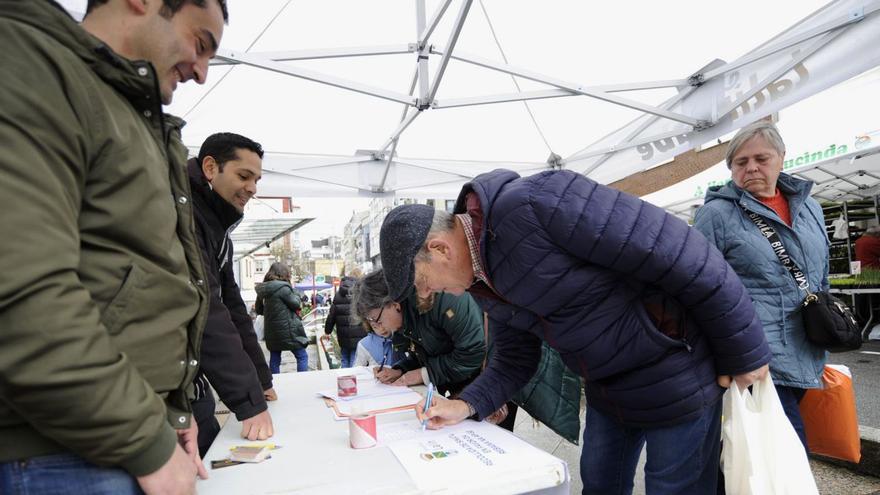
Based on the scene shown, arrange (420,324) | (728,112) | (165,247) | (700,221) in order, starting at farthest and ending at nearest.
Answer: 1. (728,112)
2. (420,324)
3. (700,221)
4. (165,247)

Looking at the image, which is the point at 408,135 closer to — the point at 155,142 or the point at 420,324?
the point at 420,324

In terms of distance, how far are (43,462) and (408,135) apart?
4516 mm

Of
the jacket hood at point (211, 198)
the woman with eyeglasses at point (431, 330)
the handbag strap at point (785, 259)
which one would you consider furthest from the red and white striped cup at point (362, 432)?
the handbag strap at point (785, 259)

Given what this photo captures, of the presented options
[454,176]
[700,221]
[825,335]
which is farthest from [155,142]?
[454,176]

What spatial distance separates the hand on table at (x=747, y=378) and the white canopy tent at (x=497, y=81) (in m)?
2.11

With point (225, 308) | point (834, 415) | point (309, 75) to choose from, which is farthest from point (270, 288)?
point (834, 415)

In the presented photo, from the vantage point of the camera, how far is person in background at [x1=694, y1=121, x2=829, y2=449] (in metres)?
1.95

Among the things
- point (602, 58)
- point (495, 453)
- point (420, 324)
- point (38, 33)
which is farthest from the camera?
point (602, 58)

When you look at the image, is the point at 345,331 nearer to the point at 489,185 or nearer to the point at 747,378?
the point at 489,185

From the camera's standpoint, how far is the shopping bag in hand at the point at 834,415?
207 cm

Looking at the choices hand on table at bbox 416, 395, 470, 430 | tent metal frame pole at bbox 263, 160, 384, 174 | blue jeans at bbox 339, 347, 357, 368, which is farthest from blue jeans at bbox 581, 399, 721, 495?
blue jeans at bbox 339, 347, 357, 368

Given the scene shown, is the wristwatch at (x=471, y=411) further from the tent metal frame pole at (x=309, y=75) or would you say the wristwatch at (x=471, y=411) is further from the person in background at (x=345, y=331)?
the person in background at (x=345, y=331)

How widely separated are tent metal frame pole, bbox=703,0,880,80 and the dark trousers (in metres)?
3.57

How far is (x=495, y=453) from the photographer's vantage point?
1.30 m
